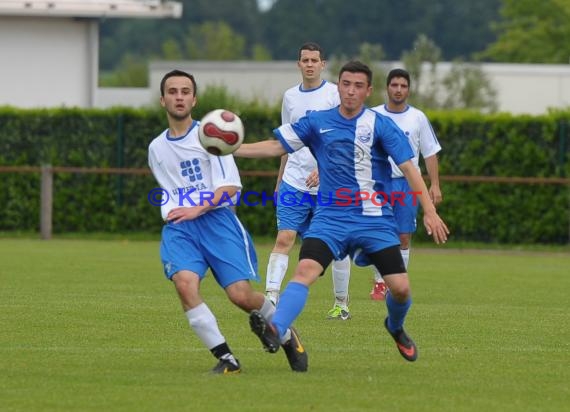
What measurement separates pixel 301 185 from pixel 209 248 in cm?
395

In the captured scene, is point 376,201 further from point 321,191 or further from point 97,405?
point 97,405

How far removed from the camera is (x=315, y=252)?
29.1ft

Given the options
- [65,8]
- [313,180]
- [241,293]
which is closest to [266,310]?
[241,293]

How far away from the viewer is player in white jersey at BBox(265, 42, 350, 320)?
12.4m

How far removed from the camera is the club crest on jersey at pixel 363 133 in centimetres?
902

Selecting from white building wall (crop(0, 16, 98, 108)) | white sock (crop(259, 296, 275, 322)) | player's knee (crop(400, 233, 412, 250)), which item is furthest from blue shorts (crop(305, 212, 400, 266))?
white building wall (crop(0, 16, 98, 108))

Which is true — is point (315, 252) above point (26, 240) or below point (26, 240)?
above

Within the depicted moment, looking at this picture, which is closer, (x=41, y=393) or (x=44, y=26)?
(x=41, y=393)

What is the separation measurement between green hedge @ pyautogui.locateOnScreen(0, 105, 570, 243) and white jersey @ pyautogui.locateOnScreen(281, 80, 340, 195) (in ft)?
41.7

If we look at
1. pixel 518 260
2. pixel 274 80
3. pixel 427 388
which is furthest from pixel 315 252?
pixel 274 80

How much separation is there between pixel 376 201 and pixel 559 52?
2075 inches

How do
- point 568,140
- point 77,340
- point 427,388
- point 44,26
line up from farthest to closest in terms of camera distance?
point 44,26, point 568,140, point 77,340, point 427,388

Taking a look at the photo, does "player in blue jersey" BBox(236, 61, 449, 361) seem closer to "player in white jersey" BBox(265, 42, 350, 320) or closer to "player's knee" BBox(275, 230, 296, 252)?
"player in white jersey" BBox(265, 42, 350, 320)

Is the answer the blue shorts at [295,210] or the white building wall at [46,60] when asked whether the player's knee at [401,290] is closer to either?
the blue shorts at [295,210]
